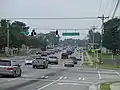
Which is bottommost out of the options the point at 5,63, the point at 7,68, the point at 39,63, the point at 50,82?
the point at 50,82

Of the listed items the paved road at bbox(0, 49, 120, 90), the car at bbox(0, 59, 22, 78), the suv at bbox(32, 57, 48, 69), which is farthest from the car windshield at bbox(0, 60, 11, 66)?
the suv at bbox(32, 57, 48, 69)

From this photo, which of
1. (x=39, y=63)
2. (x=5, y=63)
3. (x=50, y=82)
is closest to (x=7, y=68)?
(x=5, y=63)

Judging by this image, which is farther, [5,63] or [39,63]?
[39,63]

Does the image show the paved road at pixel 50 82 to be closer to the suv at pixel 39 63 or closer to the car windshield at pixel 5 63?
the car windshield at pixel 5 63

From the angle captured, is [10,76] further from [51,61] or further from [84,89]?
[51,61]

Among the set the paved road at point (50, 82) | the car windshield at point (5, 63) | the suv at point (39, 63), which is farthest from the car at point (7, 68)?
the suv at point (39, 63)

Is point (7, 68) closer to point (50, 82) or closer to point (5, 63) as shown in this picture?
point (5, 63)

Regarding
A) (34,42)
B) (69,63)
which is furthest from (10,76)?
(34,42)

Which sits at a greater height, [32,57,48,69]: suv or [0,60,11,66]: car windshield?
[32,57,48,69]: suv

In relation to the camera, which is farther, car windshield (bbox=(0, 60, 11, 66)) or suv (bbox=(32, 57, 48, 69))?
suv (bbox=(32, 57, 48, 69))

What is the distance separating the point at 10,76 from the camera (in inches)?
1241

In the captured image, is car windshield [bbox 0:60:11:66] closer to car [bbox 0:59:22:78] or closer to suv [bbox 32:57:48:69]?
car [bbox 0:59:22:78]

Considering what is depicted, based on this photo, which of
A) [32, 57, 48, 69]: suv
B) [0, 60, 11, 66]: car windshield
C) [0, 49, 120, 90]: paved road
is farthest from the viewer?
[32, 57, 48, 69]: suv

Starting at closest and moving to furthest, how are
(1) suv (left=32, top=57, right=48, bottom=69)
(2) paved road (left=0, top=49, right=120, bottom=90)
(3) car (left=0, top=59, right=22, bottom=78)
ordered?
(2) paved road (left=0, top=49, right=120, bottom=90), (3) car (left=0, top=59, right=22, bottom=78), (1) suv (left=32, top=57, right=48, bottom=69)
